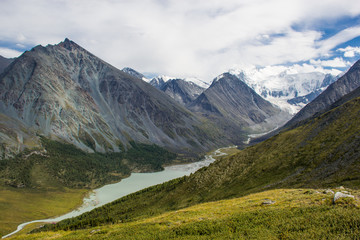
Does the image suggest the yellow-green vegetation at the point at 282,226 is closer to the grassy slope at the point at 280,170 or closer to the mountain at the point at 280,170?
the grassy slope at the point at 280,170

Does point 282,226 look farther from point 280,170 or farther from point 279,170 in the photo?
point 279,170

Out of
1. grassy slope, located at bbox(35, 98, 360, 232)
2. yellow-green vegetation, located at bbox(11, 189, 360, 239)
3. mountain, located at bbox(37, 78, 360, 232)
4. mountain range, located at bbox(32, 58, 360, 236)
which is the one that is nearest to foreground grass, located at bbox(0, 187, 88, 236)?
grassy slope, located at bbox(35, 98, 360, 232)

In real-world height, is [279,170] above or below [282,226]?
above

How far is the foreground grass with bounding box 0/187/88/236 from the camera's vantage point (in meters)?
137

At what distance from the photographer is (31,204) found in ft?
527

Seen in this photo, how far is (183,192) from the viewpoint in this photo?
4085 inches

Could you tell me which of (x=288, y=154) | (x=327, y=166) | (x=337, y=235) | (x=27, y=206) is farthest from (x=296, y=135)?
(x=27, y=206)

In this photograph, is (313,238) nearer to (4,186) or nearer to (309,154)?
(309,154)

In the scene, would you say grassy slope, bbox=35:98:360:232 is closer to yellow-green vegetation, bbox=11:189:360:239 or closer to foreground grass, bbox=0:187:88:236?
yellow-green vegetation, bbox=11:189:360:239

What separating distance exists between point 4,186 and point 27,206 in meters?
41.5

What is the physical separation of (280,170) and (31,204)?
16044cm

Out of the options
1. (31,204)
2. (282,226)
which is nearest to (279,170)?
(282,226)

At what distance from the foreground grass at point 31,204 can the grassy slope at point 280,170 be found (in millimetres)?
48248

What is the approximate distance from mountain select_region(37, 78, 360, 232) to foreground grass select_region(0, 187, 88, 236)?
49.1 metres
